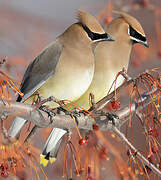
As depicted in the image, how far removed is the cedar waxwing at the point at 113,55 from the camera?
7.01 feet

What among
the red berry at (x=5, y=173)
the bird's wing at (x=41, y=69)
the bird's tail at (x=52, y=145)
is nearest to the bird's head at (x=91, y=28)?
the bird's wing at (x=41, y=69)

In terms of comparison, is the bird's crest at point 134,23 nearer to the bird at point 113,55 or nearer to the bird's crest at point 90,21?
the bird at point 113,55

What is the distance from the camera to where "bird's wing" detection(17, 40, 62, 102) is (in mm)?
1889

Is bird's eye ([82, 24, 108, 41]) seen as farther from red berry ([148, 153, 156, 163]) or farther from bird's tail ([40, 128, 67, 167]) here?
red berry ([148, 153, 156, 163])

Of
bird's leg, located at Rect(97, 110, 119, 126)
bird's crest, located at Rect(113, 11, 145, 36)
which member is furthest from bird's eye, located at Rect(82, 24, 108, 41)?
bird's leg, located at Rect(97, 110, 119, 126)

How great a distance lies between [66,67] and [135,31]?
1.84ft

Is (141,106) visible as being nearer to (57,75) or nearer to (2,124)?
(57,75)

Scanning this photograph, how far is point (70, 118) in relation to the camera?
1.55 m

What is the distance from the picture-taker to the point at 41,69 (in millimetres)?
1956

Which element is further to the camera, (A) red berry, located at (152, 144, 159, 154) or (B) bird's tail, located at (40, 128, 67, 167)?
(B) bird's tail, located at (40, 128, 67, 167)

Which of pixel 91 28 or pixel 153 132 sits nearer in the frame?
pixel 153 132

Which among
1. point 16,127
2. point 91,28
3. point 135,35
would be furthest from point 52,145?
point 135,35

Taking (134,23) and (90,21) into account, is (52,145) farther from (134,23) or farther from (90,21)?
(134,23)

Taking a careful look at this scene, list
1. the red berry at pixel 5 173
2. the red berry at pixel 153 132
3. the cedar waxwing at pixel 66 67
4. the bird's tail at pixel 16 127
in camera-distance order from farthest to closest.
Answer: the cedar waxwing at pixel 66 67, the bird's tail at pixel 16 127, the red berry at pixel 153 132, the red berry at pixel 5 173
